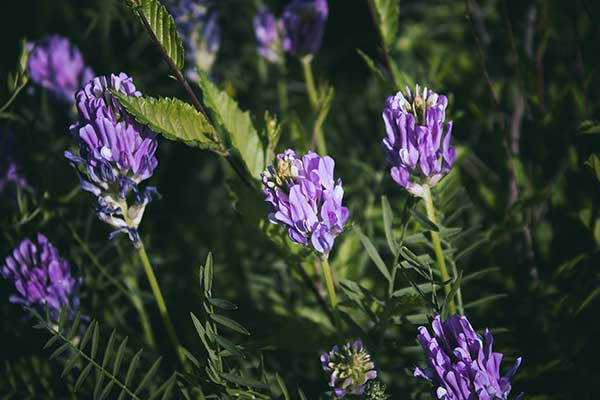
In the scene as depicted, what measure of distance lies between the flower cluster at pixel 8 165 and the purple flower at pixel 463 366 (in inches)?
19.7

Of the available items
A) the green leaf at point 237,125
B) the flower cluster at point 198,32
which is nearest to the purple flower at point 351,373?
the green leaf at point 237,125

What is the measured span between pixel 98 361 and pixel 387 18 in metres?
0.45

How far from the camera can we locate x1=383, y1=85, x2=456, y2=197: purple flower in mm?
513

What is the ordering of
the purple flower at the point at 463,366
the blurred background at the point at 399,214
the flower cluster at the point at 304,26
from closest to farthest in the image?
the purple flower at the point at 463,366, the blurred background at the point at 399,214, the flower cluster at the point at 304,26

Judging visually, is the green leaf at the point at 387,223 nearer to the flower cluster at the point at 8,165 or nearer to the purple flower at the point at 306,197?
the purple flower at the point at 306,197

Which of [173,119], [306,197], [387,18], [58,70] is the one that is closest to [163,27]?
[173,119]

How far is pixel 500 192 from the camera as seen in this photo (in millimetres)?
832

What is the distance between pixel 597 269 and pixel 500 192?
16 cm

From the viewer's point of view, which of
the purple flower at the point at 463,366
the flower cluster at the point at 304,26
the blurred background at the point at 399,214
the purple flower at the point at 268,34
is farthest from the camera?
the purple flower at the point at 268,34

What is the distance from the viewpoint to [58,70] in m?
0.85

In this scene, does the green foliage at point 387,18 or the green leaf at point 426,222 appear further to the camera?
the green foliage at point 387,18

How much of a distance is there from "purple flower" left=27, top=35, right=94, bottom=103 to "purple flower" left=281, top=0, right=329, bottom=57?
0.83ft

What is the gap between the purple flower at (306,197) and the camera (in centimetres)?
51

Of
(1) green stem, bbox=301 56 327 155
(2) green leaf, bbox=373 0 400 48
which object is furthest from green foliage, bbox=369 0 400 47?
(1) green stem, bbox=301 56 327 155
